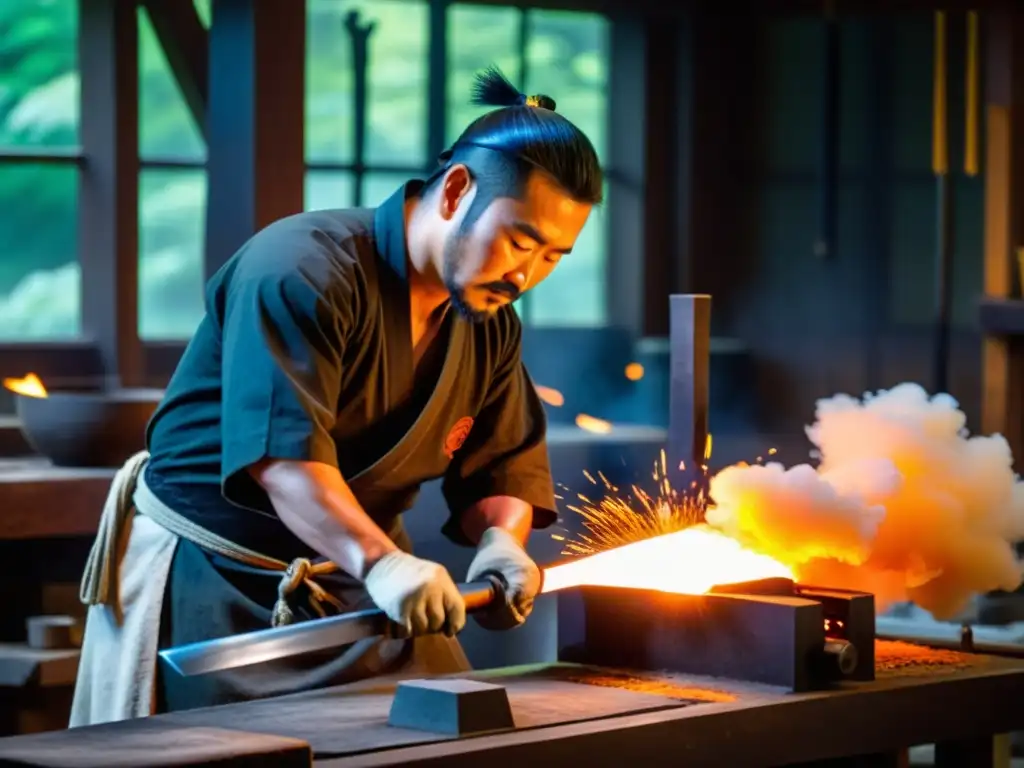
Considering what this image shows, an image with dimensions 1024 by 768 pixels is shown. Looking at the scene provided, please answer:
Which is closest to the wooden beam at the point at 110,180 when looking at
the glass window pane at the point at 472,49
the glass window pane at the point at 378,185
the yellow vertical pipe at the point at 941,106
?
the glass window pane at the point at 378,185

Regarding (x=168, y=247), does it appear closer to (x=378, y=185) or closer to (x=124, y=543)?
(x=378, y=185)

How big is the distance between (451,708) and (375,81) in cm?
521

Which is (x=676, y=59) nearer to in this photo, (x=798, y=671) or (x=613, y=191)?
(x=613, y=191)

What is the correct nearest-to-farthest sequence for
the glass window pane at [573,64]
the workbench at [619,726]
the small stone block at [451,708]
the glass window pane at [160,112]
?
1. the workbench at [619,726]
2. the small stone block at [451,708]
3. the glass window pane at [160,112]
4. the glass window pane at [573,64]

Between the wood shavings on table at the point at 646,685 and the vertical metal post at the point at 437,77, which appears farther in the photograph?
the vertical metal post at the point at 437,77

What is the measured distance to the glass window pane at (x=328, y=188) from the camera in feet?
Result: 25.0

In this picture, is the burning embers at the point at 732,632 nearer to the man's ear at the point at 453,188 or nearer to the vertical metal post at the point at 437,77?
the man's ear at the point at 453,188

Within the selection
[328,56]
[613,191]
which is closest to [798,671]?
[328,56]

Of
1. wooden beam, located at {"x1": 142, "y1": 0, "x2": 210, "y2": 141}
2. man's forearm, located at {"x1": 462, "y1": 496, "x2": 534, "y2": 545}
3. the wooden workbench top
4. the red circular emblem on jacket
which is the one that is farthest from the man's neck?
wooden beam, located at {"x1": 142, "y1": 0, "x2": 210, "y2": 141}

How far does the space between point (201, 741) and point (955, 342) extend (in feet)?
20.6

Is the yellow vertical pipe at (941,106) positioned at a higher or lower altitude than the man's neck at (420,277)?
higher

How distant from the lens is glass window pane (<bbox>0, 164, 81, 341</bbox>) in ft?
22.4

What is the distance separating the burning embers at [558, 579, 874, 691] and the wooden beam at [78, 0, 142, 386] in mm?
3648

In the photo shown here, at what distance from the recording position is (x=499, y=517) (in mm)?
3746
